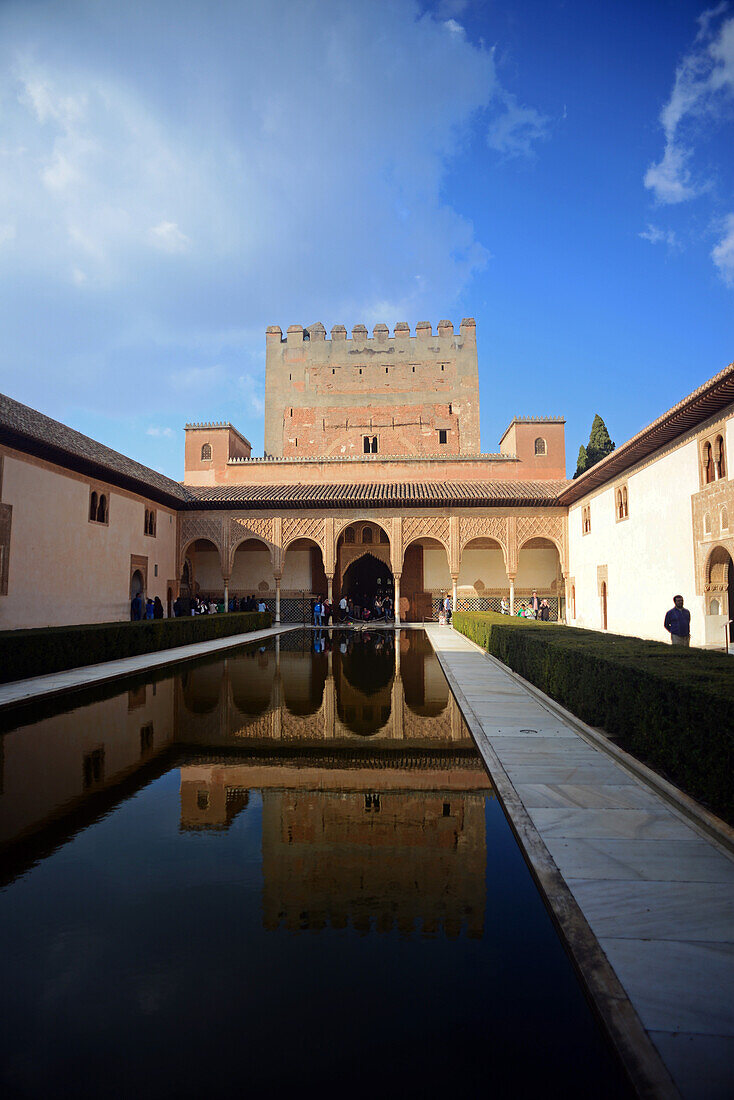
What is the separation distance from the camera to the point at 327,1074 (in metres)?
1.65

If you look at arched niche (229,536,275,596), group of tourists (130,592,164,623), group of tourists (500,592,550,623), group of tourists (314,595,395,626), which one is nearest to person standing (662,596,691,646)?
group of tourists (500,592,550,623)

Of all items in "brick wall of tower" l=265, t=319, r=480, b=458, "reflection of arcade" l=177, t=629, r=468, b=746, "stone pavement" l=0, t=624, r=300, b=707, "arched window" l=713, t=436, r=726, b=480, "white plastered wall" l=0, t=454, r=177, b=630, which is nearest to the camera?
"reflection of arcade" l=177, t=629, r=468, b=746

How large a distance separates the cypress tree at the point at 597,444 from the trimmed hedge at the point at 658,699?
29528 mm

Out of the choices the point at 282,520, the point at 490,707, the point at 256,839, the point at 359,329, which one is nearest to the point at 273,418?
the point at 359,329

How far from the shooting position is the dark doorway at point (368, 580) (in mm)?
28000

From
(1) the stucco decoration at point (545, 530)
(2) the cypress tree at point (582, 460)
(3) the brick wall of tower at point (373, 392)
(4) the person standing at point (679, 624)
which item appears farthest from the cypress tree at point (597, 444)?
(4) the person standing at point (679, 624)

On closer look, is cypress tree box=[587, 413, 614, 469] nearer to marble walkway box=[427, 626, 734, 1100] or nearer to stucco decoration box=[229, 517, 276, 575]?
stucco decoration box=[229, 517, 276, 575]

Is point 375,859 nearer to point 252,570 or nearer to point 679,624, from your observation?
point 679,624

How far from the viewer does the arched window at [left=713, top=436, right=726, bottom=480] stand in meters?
10.7

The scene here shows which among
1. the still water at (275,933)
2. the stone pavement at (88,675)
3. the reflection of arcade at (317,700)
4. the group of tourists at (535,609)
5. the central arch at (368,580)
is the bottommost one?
the still water at (275,933)

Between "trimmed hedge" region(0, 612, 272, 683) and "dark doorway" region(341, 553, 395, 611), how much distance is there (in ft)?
40.1

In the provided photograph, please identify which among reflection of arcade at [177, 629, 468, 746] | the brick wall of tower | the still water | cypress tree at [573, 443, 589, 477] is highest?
the brick wall of tower

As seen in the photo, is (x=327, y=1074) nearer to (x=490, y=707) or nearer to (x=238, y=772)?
(x=238, y=772)

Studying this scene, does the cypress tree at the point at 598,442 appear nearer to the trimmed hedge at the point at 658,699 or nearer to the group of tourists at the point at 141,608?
Result: the group of tourists at the point at 141,608
